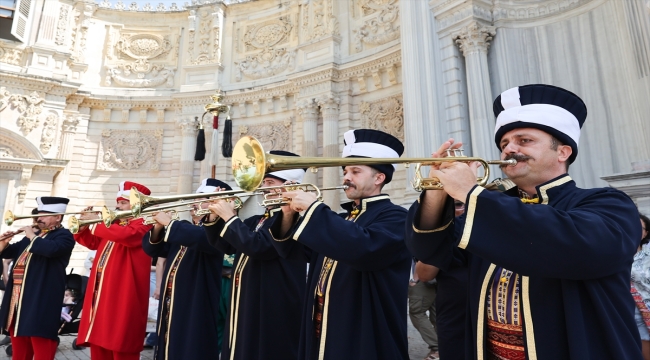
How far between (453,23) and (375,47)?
4646 mm

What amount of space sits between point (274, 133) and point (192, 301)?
1149 centimetres

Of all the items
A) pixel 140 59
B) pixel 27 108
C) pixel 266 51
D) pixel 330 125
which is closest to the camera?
pixel 330 125

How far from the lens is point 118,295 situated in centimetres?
461

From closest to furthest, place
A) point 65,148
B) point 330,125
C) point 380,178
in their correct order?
point 380,178, point 330,125, point 65,148

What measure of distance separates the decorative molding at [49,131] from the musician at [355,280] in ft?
50.3

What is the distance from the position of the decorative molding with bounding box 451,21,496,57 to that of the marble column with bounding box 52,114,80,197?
14109 mm

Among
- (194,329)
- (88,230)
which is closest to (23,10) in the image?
(88,230)

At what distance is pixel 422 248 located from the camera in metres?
1.86

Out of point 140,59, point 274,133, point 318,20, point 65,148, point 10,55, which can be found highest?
point 318,20

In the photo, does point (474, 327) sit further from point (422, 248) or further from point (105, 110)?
point (105, 110)

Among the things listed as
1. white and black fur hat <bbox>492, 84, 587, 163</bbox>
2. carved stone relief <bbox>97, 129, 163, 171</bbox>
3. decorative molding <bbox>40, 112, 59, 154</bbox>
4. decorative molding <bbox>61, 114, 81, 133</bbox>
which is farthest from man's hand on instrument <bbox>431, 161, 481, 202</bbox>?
decorative molding <bbox>61, 114, 81, 133</bbox>

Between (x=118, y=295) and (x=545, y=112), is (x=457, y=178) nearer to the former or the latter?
(x=545, y=112)

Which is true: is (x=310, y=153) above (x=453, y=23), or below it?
below

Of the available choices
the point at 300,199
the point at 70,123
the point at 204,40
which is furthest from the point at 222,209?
the point at 70,123
